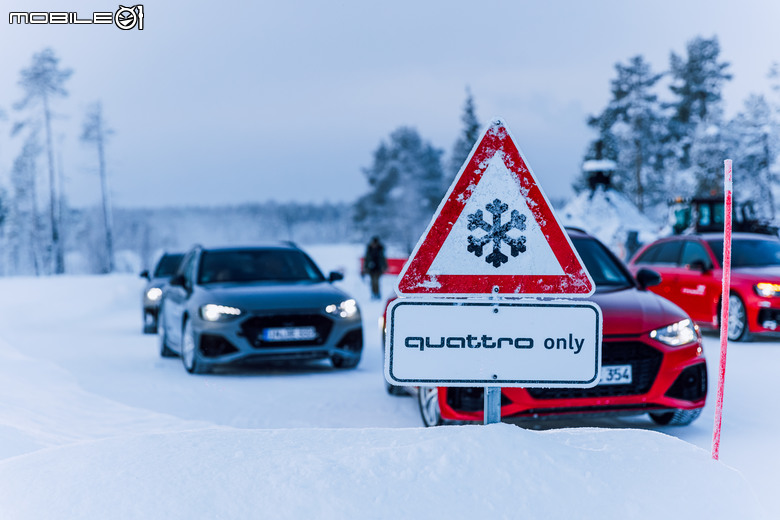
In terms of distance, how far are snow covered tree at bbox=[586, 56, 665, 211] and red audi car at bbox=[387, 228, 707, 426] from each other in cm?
7078

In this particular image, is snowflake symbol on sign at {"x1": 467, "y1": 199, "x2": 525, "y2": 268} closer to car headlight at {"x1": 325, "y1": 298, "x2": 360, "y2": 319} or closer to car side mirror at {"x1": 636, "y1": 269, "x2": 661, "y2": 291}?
car side mirror at {"x1": 636, "y1": 269, "x2": 661, "y2": 291}

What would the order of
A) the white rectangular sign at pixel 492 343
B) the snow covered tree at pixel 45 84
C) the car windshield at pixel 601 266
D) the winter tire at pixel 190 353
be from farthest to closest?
1. the snow covered tree at pixel 45 84
2. the winter tire at pixel 190 353
3. the car windshield at pixel 601 266
4. the white rectangular sign at pixel 492 343

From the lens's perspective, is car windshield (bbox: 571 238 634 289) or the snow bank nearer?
the snow bank

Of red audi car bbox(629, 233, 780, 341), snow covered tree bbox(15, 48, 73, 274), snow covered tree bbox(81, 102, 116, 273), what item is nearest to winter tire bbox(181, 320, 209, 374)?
red audi car bbox(629, 233, 780, 341)

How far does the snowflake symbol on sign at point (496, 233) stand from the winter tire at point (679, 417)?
12.3 ft

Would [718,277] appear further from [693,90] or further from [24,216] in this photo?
[24,216]

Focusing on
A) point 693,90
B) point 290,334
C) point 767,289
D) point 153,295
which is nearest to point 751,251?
point 767,289

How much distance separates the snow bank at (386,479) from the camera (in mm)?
3111

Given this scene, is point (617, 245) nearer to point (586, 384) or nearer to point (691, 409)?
point (691, 409)

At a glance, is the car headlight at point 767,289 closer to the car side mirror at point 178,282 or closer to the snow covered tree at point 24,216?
the car side mirror at point 178,282

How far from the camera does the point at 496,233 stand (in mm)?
3582

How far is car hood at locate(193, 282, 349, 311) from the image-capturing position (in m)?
10.6

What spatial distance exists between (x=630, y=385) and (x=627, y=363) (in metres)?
0.15

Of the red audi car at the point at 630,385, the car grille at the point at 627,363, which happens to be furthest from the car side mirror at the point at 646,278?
the car grille at the point at 627,363
